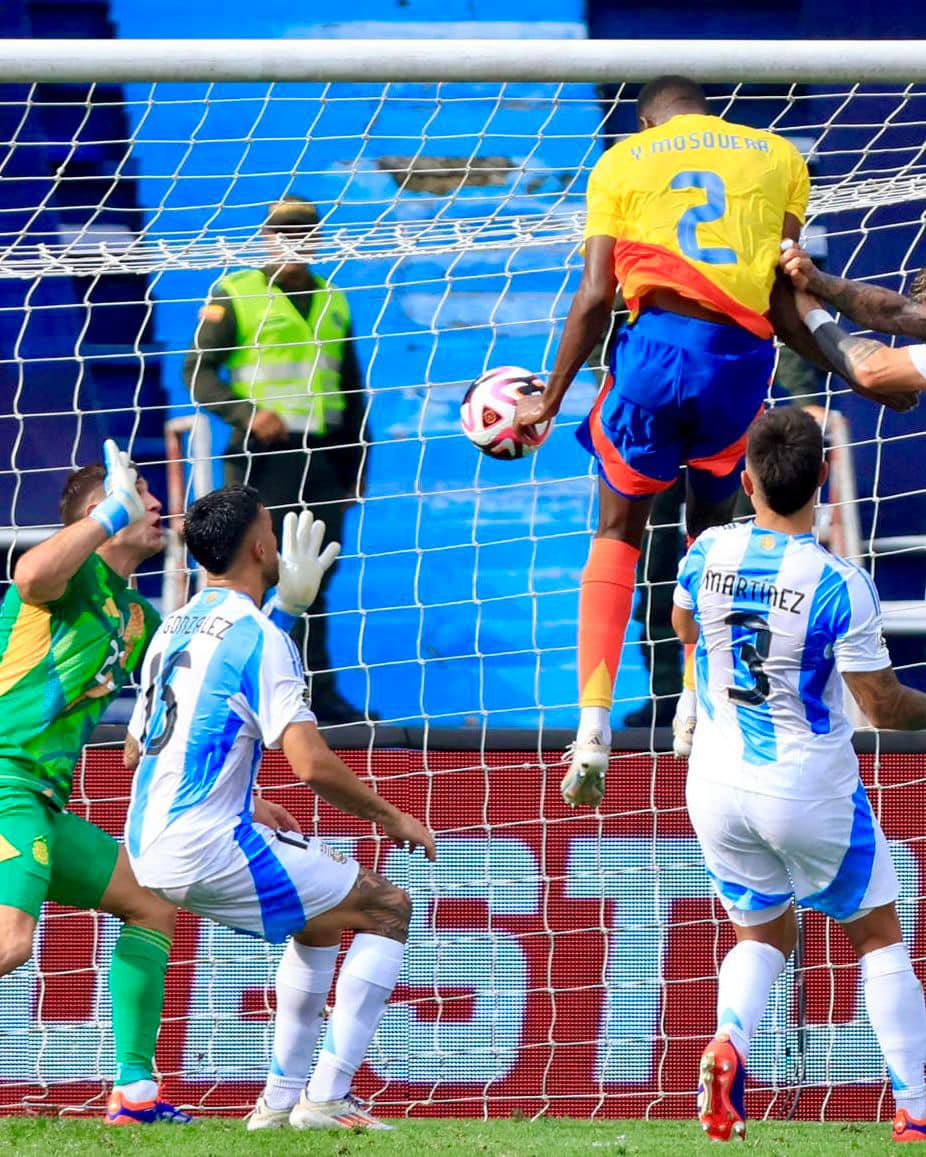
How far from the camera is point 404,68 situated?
18.5ft

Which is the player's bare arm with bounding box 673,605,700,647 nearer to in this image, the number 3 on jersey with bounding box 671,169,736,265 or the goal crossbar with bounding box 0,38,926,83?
the number 3 on jersey with bounding box 671,169,736,265

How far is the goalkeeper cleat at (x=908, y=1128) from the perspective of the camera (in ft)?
14.6

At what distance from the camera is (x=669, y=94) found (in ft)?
17.2

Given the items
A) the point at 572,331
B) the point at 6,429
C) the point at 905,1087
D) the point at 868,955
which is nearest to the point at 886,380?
the point at 572,331

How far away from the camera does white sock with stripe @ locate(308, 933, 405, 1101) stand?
509cm

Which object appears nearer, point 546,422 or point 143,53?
point 546,422

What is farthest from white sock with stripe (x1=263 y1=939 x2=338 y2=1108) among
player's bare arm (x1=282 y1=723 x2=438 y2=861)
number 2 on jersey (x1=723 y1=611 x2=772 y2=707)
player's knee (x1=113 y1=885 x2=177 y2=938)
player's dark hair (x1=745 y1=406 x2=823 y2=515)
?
player's dark hair (x1=745 y1=406 x2=823 y2=515)

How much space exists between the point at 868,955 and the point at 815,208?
3.16 meters

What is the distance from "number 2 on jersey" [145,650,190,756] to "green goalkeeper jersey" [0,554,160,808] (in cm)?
41

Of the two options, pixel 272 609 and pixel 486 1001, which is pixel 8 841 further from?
pixel 486 1001

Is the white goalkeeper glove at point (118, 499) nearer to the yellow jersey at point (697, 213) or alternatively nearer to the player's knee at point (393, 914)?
the player's knee at point (393, 914)

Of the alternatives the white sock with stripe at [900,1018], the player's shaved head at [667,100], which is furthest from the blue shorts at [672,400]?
the white sock with stripe at [900,1018]

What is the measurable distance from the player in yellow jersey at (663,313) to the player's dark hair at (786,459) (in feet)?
1.67

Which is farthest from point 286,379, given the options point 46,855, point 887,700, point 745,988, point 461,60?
point 745,988
